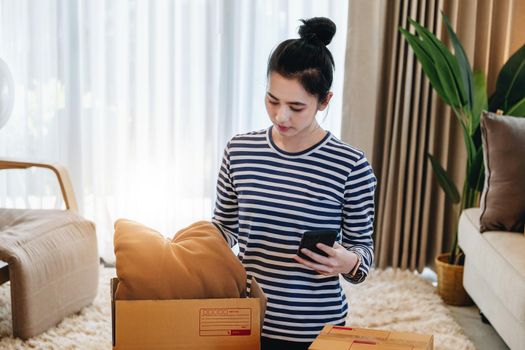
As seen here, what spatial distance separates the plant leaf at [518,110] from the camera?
3037mm

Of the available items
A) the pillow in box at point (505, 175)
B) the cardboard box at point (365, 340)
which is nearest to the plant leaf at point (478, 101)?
the pillow in box at point (505, 175)

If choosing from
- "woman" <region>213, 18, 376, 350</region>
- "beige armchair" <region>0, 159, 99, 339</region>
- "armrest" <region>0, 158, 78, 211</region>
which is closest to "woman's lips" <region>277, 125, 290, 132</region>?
"woman" <region>213, 18, 376, 350</region>

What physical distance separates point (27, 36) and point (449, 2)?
196cm

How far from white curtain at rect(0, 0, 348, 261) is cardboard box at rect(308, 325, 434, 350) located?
2418 millimetres

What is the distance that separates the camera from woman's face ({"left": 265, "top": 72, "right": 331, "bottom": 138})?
4.74 feet

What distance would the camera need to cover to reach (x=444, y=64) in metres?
3.09

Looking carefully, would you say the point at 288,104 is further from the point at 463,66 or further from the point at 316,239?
the point at 463,66

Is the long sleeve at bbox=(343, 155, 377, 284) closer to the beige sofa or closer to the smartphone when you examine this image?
the smartphone

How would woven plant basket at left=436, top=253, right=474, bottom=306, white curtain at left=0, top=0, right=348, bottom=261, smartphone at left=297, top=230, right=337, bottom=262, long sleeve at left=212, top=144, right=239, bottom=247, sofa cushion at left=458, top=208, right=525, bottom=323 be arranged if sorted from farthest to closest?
white curtain at left=0, top=0, right=348, bottom=261
woven plant basket at left=436, top=253, right=474, bottom=306
sofa cushion at left=458, top=208, right=525, bottom=323
long sleeve at left=212, top=144, right=239, bottom=247
smartphone at left=297, top=230, right=337, bottom=262

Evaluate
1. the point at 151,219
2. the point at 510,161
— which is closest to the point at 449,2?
the point at 510,161

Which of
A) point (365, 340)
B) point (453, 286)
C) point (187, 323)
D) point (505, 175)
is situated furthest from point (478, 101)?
point (187, 323)

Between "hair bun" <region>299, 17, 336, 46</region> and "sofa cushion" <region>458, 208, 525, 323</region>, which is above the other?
"hair bun" <region>299, 17, 336, 46</region>

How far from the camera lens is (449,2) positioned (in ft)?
11.2

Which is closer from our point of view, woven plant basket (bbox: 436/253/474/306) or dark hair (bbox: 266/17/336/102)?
dark hair (bbox: 266/17/336/102)
